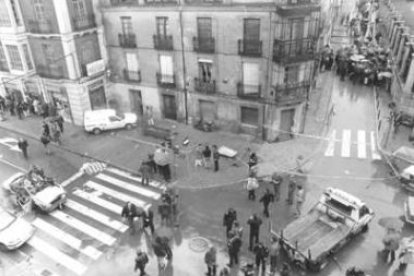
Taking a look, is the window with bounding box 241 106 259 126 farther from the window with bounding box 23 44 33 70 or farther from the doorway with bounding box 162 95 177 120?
the window with bounding box 23 44 33 70

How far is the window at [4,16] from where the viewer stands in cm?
2726

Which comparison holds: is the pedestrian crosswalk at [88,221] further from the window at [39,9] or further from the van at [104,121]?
the window at [39,9]

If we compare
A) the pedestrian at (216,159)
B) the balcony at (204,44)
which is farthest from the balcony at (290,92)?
the pedestrian at (216,159)

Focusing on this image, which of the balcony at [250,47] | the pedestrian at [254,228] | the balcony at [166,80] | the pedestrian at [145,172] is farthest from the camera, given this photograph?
the balcony at [166,80]

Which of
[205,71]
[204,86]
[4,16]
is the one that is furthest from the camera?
[4,16]

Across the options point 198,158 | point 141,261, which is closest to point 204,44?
point 198,158

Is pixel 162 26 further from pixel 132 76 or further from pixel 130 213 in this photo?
pixel 130 213

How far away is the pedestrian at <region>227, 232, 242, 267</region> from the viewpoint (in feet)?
49.0

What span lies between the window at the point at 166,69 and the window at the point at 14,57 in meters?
11.9

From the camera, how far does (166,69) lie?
91.9ft

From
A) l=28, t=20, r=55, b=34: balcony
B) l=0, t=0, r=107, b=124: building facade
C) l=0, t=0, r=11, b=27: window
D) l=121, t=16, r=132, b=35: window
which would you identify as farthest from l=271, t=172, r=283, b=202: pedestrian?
l=0, t=0, r=11, b=27: window

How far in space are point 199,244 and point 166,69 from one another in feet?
50.9

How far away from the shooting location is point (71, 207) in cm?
2000

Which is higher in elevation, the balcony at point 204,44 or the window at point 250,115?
the balcony at point 204,44
